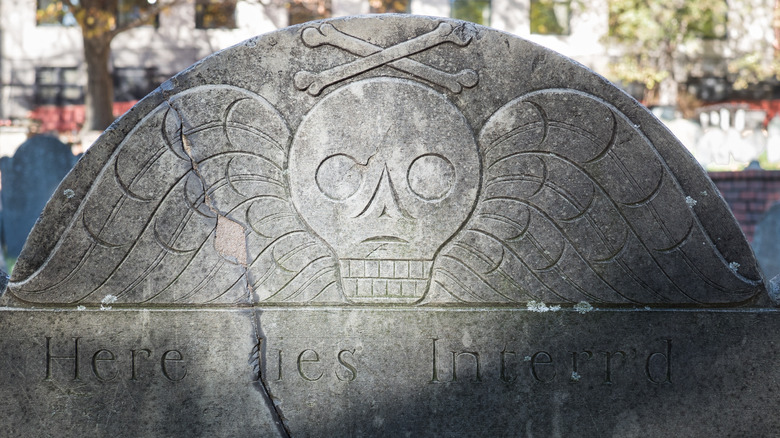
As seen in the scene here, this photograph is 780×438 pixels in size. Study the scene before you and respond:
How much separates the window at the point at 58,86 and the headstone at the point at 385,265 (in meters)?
18.3

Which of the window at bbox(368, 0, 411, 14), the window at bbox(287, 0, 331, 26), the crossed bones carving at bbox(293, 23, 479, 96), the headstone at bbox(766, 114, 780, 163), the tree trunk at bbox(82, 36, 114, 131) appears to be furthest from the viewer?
the window at bbox(368, 0, 411, 14)

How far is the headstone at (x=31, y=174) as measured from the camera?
6.35m

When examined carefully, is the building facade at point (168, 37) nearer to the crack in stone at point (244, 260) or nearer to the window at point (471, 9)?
the window at point (471, 9)

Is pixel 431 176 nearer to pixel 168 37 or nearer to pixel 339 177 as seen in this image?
pixel 339 177

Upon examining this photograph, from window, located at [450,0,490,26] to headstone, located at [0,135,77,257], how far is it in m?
13.9

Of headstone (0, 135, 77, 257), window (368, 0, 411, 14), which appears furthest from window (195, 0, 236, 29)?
headstone (0, 135, 77, 257)

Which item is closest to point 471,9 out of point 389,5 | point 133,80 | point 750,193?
point 389,5

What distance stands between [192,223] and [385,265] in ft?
2.01

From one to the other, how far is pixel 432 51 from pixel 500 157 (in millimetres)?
383

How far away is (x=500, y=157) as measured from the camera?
210 cm

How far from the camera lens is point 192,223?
2123 millimetres

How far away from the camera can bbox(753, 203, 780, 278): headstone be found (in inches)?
190

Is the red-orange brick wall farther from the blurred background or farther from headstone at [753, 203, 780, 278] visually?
the blurred background

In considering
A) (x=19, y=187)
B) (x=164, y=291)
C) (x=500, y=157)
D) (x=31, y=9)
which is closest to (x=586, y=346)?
(x=500, y=157)
